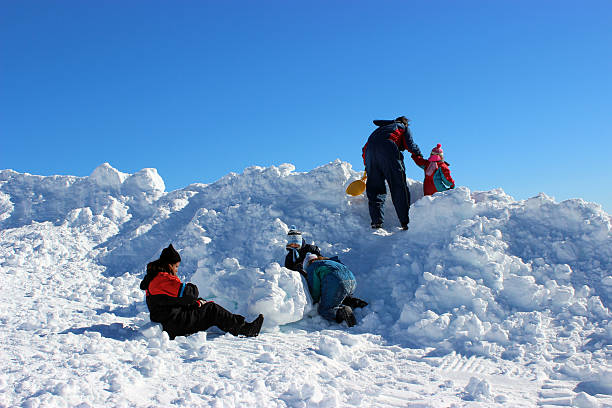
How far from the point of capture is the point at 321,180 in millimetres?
7375

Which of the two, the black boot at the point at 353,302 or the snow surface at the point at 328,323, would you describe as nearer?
the snow surface at the point at 328,323

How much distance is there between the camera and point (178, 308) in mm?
3730

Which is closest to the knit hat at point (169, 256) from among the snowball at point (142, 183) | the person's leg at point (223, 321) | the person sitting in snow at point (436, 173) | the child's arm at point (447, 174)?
the person's leg at point (223, 321)

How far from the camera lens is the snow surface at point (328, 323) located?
9.02ft

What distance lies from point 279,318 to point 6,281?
4298 millimetres

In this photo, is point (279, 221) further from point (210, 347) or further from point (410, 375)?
point (410, 375)

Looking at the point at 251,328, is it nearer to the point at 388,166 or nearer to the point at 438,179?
the point at 388,166

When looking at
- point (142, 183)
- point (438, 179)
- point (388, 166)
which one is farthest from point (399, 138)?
point (142, 183)

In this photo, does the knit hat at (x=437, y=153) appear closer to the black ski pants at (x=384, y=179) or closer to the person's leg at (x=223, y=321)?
the black ski pants at (x=384, y=179)

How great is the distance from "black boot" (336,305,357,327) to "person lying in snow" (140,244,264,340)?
87 cm

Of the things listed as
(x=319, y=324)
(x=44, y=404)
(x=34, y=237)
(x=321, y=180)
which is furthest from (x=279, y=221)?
(x=34, y=237)

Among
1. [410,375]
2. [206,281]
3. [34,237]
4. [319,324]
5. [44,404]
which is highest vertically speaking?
[34,237]

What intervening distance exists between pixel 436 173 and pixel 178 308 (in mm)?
4748

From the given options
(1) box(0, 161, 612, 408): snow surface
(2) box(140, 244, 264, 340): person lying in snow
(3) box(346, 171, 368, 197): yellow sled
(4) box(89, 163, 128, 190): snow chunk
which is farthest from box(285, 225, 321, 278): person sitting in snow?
(4) box(89, 163, 128, 190): snow chunk
